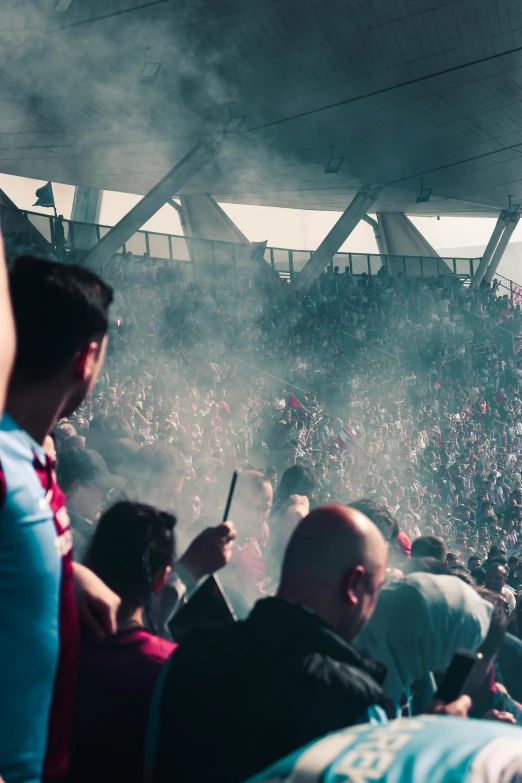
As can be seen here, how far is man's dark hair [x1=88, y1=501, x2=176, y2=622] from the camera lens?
2027 mm

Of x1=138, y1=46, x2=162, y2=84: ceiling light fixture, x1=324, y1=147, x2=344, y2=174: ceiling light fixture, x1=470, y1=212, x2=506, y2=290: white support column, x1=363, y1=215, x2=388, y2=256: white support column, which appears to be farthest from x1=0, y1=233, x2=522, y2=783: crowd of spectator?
x1=363, y1=215, x2=388, y2=256: white support column

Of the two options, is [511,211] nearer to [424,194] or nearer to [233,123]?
[424,194]

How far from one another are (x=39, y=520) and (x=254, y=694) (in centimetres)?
47

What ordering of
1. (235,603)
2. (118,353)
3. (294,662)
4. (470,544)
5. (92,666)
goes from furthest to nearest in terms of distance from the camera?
(118,353) < (470,544) < (235,603) < (92,666) < (294,662)

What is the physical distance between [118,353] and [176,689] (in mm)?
11014

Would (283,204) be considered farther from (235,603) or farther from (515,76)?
(235,603)

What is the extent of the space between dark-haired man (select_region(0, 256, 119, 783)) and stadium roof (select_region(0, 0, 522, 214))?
10.9 meters

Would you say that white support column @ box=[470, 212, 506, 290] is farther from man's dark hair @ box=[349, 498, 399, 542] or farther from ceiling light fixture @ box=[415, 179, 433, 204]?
man's dark hair @ box=[349, 498, 399, 542]

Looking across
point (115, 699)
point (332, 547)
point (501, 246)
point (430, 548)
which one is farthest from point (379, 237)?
point (115, 699)

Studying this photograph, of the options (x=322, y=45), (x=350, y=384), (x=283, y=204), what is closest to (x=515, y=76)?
(x=322, y=45)

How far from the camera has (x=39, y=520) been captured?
1.39m

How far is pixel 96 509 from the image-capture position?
12.3ft

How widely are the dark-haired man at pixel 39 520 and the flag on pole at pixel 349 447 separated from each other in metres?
11.5

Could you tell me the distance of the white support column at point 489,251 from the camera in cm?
2777
